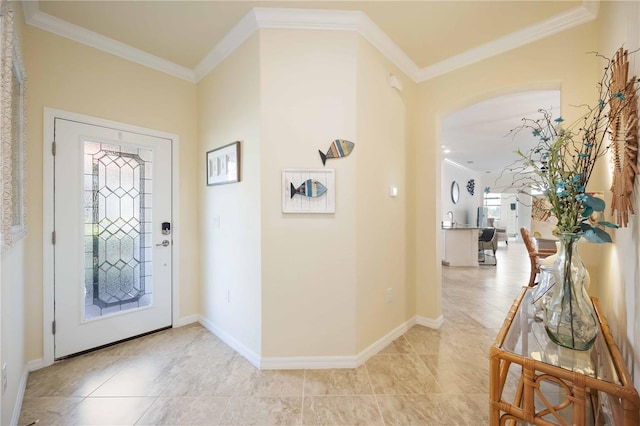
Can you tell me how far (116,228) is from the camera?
262 cm

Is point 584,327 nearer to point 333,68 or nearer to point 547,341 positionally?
point 547,341

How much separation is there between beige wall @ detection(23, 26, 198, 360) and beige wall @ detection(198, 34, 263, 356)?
5.9 inches

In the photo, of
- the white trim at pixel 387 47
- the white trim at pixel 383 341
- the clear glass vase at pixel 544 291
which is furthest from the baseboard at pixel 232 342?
the white trim at pixel 387 47

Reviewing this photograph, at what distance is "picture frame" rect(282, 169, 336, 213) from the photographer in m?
2.19

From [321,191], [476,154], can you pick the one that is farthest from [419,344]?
[476,154]

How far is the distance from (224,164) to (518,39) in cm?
294

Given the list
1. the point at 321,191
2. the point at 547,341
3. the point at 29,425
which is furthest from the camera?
the point at 321,191

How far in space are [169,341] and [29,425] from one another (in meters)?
1.06

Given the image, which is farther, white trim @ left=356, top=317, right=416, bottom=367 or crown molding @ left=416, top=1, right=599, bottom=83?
white trim @ left=356, top=317, right=416, bottom=367

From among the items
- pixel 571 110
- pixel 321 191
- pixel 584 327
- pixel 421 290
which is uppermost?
pixel 571 110

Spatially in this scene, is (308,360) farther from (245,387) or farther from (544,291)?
(544,291)

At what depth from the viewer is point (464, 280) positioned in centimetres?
504

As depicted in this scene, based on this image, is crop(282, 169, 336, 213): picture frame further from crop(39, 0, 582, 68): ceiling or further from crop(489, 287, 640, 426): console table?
crop(489, 287, 640, 426): console table

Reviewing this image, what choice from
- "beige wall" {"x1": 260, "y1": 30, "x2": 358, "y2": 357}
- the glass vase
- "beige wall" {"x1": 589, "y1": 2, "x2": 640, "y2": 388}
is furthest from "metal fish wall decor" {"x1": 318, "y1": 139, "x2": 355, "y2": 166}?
"beige wall" {"x1": 589, "y1": 2, "x2": 640, "y2": 388}
